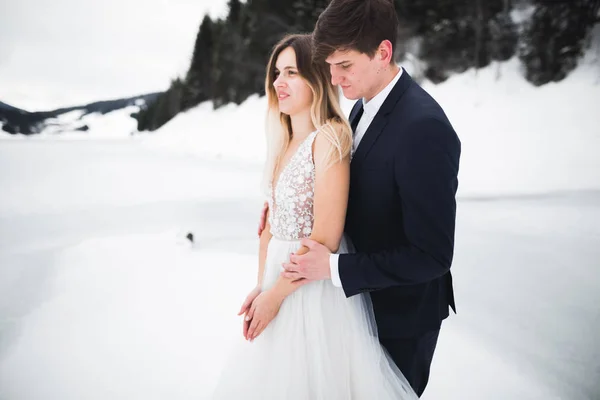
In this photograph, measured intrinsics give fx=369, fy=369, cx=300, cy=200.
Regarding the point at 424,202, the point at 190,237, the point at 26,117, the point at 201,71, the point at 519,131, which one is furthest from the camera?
the point at 201,71

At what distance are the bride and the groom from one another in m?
0.06

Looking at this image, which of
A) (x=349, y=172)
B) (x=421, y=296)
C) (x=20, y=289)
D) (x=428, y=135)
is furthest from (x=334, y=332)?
Answer: (x=20, y=289)

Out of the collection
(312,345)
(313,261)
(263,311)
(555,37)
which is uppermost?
(555,37)

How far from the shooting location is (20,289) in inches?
114

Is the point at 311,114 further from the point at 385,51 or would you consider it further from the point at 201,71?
the point at 201,71

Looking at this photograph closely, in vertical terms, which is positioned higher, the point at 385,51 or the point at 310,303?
the point at 385,51

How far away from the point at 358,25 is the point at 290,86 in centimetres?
30

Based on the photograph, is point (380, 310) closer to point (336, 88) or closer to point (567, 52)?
point (336, 88)

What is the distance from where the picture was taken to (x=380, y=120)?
1.00 metres

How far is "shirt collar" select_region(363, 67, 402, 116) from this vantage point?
1.05 metres

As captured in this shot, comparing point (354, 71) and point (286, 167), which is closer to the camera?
point (354, 71)

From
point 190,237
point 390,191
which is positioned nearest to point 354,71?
point 390,191

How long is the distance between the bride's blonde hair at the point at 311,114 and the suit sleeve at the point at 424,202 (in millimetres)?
193

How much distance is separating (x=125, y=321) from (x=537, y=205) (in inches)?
178
